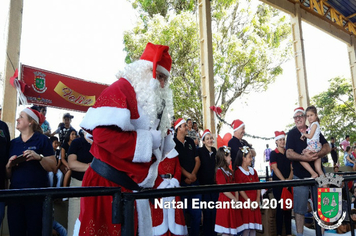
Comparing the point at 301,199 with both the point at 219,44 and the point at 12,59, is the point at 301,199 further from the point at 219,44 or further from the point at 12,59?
the point at 219,44

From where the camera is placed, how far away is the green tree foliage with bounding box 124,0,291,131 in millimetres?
13094

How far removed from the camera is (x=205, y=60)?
809 centimetres

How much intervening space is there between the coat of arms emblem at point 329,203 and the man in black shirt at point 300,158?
1.68 meters

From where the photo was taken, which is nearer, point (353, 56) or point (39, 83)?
point (39, 83)

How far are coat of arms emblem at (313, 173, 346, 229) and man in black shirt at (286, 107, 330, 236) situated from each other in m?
1.68

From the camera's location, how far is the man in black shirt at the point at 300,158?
3.65 meters

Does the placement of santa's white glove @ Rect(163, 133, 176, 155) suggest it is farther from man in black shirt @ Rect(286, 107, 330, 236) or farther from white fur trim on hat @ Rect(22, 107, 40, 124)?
man in black shirt @ Rect(286, 107, 330, 236)

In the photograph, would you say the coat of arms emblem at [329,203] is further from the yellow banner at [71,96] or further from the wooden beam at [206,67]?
the wooden beam at [206,67]

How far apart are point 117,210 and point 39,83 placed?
17.2ft

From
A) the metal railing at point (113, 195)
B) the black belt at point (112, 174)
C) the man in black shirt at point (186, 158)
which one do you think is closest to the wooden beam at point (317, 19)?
the man in black shirt at point (186, 158)

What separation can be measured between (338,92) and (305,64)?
13.3 m

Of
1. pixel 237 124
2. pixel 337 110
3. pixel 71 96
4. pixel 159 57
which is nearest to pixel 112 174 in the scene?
pixel 159 57

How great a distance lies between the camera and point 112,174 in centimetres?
162

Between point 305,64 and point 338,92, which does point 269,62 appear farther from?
point 338,92
